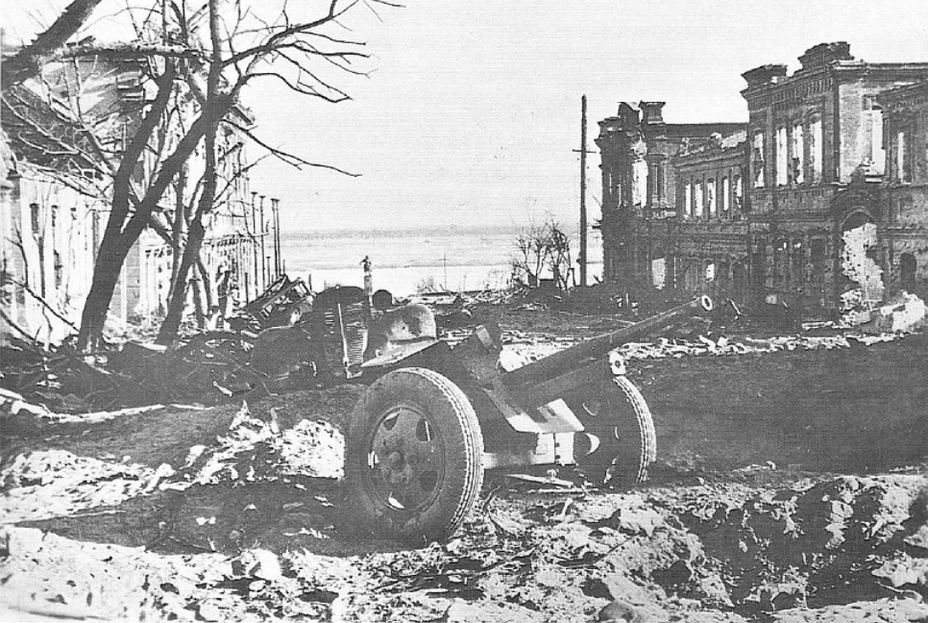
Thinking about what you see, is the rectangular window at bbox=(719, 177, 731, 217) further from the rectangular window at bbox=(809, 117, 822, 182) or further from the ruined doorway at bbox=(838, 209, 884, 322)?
the ruined doorway at bbox=(838, 209, 884, 322)

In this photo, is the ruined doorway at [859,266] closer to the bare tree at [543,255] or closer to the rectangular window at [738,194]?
the rectangular window at [738,194]

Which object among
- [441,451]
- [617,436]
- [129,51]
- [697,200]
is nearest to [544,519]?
[617,436]

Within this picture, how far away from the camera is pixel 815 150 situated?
414cm

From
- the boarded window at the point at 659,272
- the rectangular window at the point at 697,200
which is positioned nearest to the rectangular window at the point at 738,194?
the rectangular window at the point at 697,200

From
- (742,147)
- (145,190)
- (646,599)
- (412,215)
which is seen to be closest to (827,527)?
(646,599)

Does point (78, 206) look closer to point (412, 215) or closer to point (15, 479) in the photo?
point (15, 479)

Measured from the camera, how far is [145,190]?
4.46 metres

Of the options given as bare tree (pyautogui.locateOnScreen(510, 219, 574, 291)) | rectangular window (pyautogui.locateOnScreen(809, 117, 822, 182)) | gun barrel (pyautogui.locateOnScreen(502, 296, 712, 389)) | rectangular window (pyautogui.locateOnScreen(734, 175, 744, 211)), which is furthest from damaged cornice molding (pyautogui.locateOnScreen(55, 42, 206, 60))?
rectangular window (pyautogui.locateOnScreen(809, 117, 822, 182))

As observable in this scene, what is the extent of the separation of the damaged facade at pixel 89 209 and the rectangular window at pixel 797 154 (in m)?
2.43

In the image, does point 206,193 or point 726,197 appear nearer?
point 726,197

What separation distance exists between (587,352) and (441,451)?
773 millimetres

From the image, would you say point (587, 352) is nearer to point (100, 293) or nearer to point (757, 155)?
point (757, 155)

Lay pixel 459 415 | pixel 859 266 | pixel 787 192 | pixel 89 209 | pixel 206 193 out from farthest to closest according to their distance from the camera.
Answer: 1. pixel 206 193
2. pixel 89 209
3. pixel 787 192
4. pixel 859 266
5. pixel 459 415

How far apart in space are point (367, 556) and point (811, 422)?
2.12 meters
